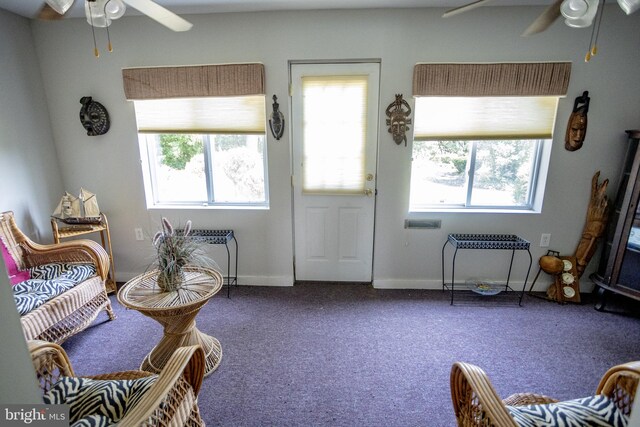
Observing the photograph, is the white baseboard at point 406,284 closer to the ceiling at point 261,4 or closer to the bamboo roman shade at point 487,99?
the bamboo roman shade at point 487,99

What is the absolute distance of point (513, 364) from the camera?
203 cm

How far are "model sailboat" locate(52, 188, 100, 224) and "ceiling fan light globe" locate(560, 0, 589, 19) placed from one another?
11.8 feet

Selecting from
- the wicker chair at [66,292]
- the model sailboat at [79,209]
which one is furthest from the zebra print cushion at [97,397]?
the model sailboat at [79,209]

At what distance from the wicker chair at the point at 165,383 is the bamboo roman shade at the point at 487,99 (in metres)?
2.41

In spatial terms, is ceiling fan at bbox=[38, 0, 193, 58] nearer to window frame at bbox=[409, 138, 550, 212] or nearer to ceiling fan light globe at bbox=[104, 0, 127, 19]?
ceiling fan light globe at bbox=[104, 0, 127, 19]

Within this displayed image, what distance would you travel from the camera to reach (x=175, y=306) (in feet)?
5.70

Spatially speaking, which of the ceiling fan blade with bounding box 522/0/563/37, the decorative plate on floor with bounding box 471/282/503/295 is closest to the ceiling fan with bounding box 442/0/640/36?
the ceiling fan blade with bounding box 522/0/563/37

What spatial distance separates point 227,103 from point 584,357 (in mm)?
3329

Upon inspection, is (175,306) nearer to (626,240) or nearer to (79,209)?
(79,209)

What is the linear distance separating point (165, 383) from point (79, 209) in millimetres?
2341

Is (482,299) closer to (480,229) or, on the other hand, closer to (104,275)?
(480,229)

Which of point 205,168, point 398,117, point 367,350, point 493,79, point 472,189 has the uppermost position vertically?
point 493,79

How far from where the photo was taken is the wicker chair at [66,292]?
1.94 m

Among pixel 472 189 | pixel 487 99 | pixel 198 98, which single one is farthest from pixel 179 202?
pixel 487 99
